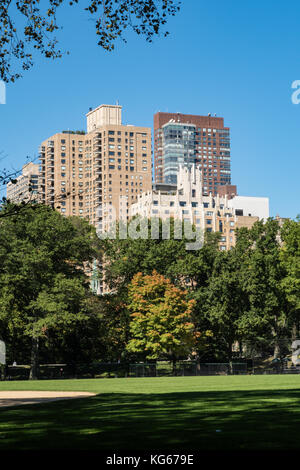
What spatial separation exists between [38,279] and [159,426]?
5149cm

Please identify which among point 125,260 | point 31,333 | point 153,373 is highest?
point 125,260

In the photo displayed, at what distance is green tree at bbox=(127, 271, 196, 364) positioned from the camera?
6838 centimetres

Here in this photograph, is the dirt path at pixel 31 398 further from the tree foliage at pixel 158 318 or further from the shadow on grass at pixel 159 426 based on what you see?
the tree foliage at pixel 158 318

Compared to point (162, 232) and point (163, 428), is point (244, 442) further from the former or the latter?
point (162, 232)

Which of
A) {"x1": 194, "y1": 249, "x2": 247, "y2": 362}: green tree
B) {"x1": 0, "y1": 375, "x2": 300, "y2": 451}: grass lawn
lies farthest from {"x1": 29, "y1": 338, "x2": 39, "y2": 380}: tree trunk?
{"x1": 0, "y1": 375, "x2": 300, "y2": 451}: grass lawn

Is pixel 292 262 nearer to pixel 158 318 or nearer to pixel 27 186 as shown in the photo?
pixel 158 318

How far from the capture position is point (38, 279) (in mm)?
62969

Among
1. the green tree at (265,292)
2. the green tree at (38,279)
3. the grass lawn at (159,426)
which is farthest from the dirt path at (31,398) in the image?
the green tree at (265,292)

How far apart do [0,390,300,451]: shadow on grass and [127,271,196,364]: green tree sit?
5046cm

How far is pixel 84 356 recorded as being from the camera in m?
70.1

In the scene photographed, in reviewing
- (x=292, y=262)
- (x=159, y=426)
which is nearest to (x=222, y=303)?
(x=292, y=262)

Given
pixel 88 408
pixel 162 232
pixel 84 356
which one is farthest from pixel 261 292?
pixel 88 408

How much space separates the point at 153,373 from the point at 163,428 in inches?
2119
